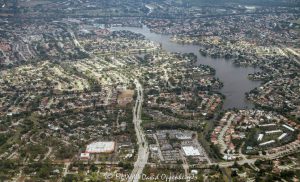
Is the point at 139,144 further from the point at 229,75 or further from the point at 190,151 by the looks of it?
the point at 229,75

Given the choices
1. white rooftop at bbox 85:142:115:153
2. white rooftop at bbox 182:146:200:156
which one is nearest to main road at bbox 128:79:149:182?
white rooftop at bbox 85:142:115:153

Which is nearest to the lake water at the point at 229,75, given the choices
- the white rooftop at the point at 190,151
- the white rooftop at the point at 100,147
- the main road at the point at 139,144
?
the main road at the point at 139,144

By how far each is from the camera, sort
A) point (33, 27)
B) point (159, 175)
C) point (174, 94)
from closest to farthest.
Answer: point (159, 175) < point (174, 94) < point (33, 27)

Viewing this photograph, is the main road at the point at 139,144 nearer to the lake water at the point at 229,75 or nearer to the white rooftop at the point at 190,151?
the white rooftop at the point at 190,151

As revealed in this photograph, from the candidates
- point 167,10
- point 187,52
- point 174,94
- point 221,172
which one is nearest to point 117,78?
point 174,94

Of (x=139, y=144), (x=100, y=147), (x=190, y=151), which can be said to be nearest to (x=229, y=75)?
(x=190, y=151)

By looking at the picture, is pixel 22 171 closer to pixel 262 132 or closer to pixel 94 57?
pixel 262 132

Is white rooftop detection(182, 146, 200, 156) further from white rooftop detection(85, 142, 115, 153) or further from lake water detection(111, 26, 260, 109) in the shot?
lake water detection(111, 26, 260, 109)
